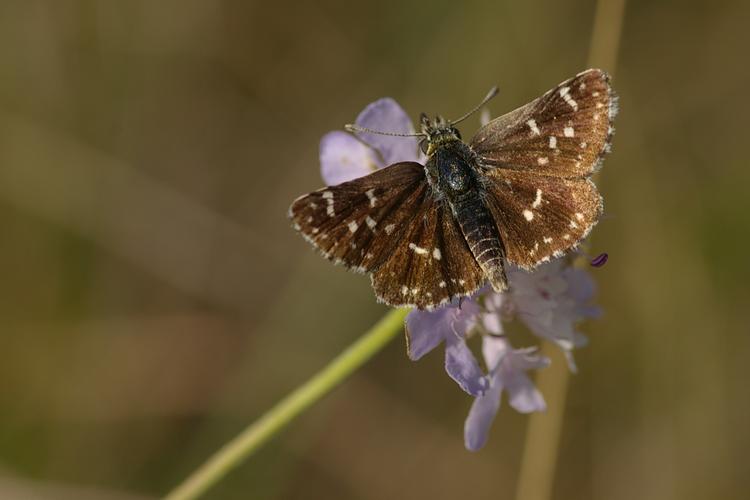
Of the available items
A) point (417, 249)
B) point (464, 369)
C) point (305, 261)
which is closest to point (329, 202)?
point (417, 249)

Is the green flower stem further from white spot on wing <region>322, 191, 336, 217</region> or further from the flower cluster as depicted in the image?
white spot on wing <region>322, 191, 336, 217</region>

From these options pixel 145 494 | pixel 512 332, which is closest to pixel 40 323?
pixel 145 494

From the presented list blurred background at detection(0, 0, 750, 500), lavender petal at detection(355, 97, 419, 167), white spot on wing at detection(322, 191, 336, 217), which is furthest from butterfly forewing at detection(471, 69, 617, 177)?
blurred background at detection(0, 0, 750, 500)

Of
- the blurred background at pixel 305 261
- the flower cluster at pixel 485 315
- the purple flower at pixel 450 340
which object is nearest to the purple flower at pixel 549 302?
the flower cluster at pixel 485 315

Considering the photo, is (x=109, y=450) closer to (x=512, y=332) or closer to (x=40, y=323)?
(x=40, y=323)

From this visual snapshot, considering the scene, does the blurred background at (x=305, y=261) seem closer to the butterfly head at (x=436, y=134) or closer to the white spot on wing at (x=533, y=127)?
the butterfly head at (x=436, y=134)

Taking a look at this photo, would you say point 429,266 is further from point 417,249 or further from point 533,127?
point 533,127
